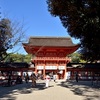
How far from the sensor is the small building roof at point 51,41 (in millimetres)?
51719

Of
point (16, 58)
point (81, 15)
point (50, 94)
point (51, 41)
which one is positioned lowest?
point (50, 94)

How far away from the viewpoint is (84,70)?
4791cm

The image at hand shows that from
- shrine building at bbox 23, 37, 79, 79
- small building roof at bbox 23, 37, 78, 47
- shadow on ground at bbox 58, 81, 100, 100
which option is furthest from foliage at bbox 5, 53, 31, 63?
shadow on ground at bbox 58, 81, 100, 100

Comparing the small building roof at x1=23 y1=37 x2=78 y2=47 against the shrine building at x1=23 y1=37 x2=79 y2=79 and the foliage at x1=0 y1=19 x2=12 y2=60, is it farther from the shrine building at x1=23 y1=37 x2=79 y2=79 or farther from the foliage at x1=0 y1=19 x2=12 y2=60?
the foliage at x1=0 y1=19 x2=12 y2=60

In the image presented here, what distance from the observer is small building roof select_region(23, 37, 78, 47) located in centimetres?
5172

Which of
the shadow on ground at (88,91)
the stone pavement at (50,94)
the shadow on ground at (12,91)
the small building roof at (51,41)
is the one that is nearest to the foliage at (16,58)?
the small building roof at (51,41)

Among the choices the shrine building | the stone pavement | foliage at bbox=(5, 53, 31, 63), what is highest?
foliage at bbox=(5, 53, 31, 63)

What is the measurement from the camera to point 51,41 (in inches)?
2108

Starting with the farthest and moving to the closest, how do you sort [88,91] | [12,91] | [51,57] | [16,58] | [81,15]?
[16,58]
[51,57]
[12,91]
[88,91]
[81,15]

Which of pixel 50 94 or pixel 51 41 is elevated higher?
pixel 51 41

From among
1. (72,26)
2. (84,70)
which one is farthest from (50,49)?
(72,26)

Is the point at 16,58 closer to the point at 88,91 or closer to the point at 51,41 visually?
the point at 51,41

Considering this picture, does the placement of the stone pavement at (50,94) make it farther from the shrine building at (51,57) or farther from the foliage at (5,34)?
the shrine building at (51,57)

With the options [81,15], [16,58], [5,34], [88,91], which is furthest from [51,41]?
[81,15]
